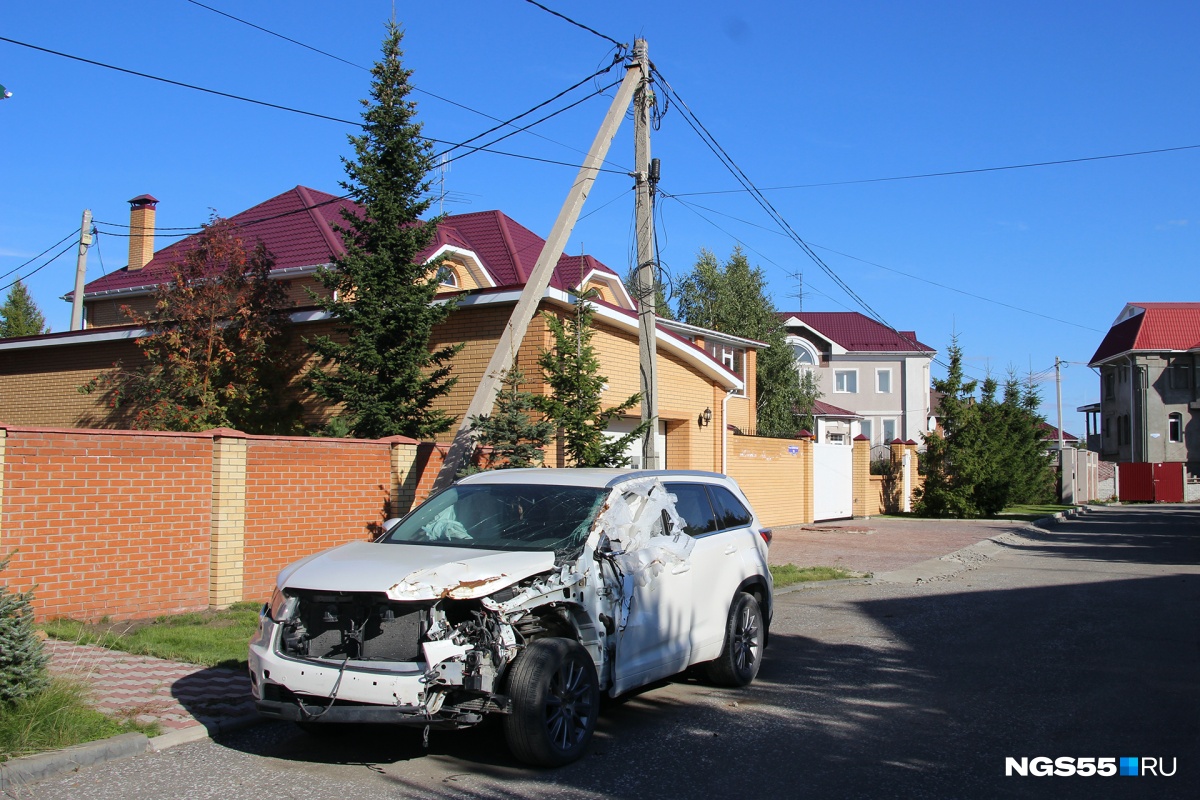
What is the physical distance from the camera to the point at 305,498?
36.6 ft

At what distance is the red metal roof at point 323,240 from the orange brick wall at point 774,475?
18.3 ft

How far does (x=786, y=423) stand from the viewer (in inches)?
1746

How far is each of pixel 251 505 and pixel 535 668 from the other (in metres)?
6.10

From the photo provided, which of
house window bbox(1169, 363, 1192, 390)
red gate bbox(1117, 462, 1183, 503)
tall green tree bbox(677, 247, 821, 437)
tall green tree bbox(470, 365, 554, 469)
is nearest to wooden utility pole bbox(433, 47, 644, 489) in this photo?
tall green tree bbox(470, 365, 554, 469)

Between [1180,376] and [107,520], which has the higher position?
[1180,376]

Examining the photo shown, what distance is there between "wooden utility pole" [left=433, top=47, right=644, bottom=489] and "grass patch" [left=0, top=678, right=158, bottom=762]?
6.09 m

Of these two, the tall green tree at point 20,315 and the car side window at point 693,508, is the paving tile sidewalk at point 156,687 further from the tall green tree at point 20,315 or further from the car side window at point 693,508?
the tall green tree at point 20,315

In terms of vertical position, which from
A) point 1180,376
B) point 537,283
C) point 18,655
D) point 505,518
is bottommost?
point 18,655

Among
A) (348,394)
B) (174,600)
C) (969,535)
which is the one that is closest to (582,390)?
(348,394)

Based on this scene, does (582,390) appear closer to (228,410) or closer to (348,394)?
(348,394)

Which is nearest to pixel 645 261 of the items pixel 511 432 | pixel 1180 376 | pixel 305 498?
pixel 511 432

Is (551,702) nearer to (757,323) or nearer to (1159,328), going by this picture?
(757,323)

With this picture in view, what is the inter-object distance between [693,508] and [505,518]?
5.30 feet

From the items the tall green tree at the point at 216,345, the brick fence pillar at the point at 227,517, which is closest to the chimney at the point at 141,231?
the tall green tree at the point at 216,345
